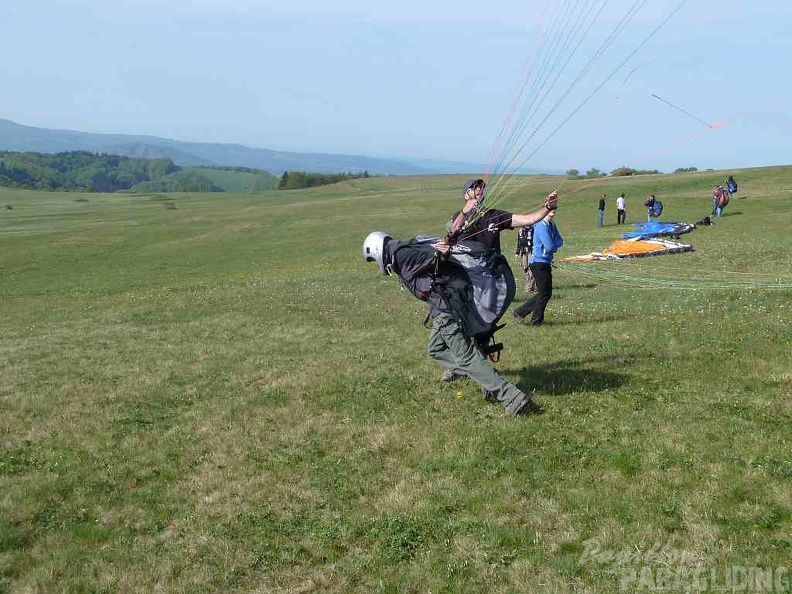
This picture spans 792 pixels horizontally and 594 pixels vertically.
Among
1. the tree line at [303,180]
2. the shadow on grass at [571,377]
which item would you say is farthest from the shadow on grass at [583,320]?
the tree line at [303,180]

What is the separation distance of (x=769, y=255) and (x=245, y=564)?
68.7 ft

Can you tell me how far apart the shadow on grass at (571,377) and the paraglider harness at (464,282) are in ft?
4.76

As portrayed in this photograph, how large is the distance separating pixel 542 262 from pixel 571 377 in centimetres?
466

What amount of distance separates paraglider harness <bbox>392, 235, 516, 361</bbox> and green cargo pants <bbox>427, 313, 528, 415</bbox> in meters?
0.13

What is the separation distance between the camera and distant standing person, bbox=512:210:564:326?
14305 mm

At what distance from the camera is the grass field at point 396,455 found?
5824mm

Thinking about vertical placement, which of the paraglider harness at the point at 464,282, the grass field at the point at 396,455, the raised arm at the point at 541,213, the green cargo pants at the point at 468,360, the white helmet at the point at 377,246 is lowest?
the grass field at the point at 396,455

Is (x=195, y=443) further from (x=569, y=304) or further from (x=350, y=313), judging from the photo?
(x=569, y=304)

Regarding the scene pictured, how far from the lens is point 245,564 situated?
611cm

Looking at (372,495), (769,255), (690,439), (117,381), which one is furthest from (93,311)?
(769,255)

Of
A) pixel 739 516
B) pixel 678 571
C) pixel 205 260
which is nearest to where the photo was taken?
pixel 678 571

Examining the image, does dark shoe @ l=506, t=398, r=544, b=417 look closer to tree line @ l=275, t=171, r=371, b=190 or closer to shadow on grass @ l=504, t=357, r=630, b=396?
shadow on grass @ l=504, t=357, r=630, b=396

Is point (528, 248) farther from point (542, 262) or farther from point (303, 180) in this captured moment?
point (303, 180)

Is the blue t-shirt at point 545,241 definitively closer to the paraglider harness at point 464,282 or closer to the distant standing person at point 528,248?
the distant standing person at point 528,248
